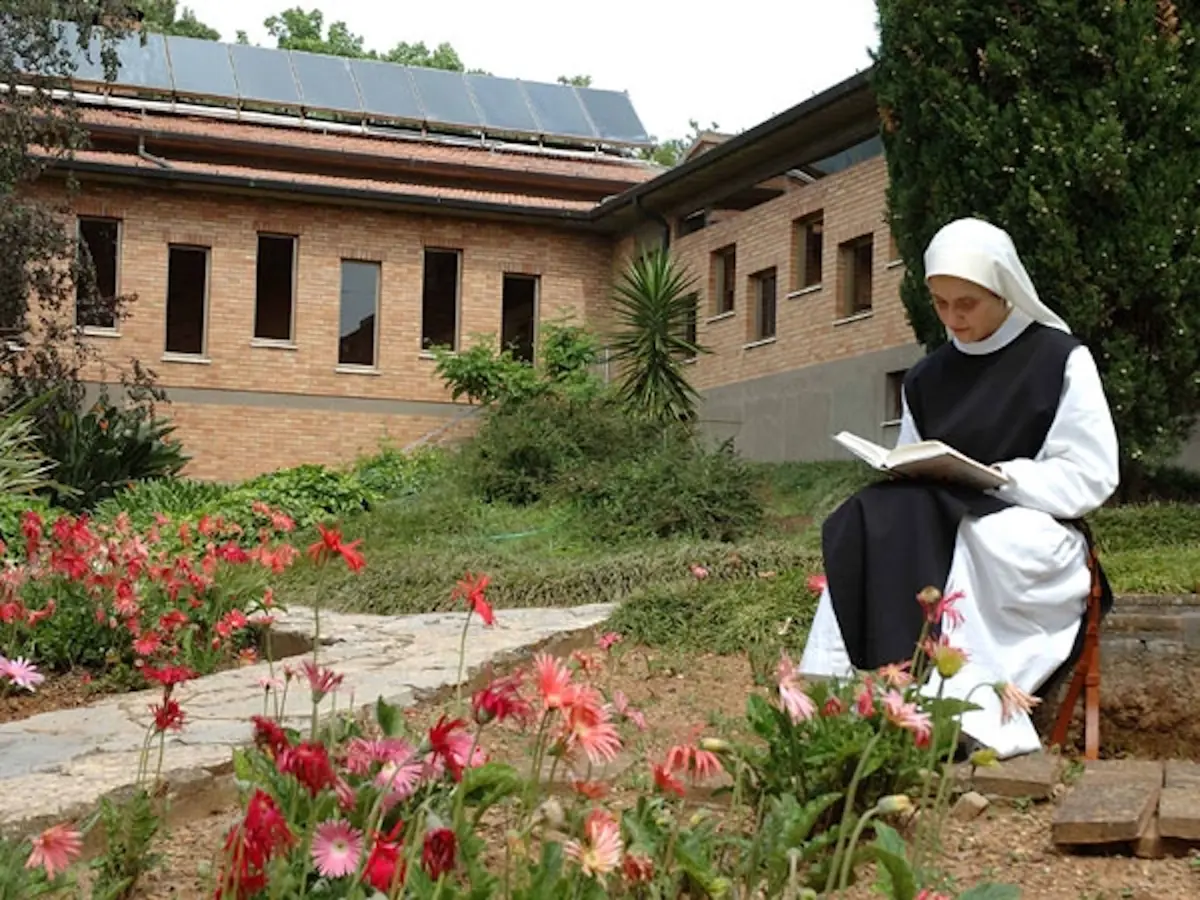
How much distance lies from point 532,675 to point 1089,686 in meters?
2.98

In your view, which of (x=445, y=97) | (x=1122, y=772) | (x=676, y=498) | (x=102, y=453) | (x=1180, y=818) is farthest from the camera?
(x=445, y=97)

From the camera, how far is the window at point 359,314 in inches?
1024

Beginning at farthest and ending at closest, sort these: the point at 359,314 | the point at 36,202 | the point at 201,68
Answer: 1. the point at 201,68
2. the point at 359,314
3. the point at 36,202

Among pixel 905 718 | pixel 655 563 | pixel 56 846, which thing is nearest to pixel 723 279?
pixel 655 563

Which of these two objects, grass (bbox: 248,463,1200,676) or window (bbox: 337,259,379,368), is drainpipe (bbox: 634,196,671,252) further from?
grass (bbox: 248,463,1200,676)

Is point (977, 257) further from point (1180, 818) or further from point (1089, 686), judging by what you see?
point (1180, 818)

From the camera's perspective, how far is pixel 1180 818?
3.36 metres

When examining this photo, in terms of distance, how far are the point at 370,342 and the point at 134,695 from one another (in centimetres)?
2047

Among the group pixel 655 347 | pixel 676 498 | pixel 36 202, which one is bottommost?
pixel 676 498

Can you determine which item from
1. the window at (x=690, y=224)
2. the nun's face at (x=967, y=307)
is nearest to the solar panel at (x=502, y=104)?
the window at (x=690, y=224)

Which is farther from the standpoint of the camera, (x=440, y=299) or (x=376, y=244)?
(x=440, y=299)

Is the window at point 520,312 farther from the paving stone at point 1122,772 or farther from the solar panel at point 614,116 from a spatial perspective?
the paving stone at point 1122,772

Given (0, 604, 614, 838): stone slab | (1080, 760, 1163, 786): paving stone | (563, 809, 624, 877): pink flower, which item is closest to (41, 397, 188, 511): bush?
(0, 604, 614, 838): stone slab

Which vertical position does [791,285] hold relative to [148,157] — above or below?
below
